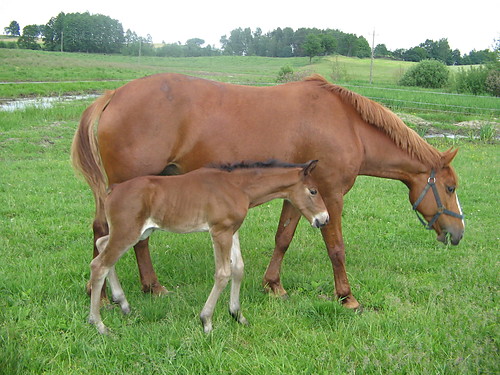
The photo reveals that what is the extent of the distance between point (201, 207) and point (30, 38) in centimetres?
6637

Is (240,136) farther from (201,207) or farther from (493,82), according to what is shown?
(493,82)

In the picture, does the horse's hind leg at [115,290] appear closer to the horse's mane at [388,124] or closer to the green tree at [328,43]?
the horse's mane at [388,124]

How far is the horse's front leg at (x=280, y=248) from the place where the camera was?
4.91 meters

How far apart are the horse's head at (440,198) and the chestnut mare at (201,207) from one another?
1.65 metres

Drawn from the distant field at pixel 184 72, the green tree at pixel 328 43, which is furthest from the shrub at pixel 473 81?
the green tree at pixel 328 43

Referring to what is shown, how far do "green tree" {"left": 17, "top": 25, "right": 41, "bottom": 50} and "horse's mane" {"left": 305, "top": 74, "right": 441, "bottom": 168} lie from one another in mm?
61313

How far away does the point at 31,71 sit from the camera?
29.3 meters

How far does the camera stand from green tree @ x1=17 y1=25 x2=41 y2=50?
58281 mm

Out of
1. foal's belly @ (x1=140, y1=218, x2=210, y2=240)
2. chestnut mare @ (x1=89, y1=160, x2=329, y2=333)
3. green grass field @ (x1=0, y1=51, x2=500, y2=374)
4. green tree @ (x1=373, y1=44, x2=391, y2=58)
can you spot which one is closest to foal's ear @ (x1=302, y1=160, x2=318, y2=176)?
chestnut mare @ (x1=89, y1=160, x2=329, y2=333)

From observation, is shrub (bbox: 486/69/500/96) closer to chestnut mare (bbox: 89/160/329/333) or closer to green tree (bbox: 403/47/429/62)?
chestnut mare (bbox: 89/160/329/333)

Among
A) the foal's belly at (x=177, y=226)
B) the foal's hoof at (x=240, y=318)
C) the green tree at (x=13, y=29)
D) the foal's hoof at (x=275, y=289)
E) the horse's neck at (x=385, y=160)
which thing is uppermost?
the green tree at (x=13, y=29)

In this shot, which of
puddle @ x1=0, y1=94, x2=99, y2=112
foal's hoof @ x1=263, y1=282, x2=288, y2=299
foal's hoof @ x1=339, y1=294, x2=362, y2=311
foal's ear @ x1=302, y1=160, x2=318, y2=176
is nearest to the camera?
foal's ear @ x1=302, y1=160, x2=318, y2=176

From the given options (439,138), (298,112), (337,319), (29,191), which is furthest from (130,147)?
(439,138)

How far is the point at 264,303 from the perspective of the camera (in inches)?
178
